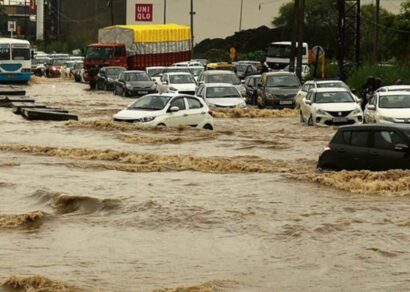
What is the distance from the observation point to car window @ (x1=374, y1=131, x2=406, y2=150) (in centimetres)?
1909

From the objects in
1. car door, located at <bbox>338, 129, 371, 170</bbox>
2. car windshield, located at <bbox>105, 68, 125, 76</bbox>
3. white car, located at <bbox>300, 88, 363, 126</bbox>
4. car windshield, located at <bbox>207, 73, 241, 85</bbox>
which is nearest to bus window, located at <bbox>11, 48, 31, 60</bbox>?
car windshield, located at <bbox>105, 68, 125, 76</bbox>

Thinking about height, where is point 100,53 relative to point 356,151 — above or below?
above

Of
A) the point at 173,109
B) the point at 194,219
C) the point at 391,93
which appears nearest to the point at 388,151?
the point at 194,219

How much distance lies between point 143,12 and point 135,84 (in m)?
53.6

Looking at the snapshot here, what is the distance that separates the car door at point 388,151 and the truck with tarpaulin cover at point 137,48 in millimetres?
43298

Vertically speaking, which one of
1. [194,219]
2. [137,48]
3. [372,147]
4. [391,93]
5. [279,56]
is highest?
[137,48]

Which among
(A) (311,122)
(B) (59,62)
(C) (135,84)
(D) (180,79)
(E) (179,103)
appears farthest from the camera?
(B) (59,62)

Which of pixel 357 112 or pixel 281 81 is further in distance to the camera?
pixel 281 81

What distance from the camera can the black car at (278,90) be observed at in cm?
4206

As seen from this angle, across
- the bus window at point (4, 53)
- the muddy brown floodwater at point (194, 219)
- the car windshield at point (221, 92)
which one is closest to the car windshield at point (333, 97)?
the muddy brown floodwater at point (194, 219)

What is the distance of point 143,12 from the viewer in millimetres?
103688

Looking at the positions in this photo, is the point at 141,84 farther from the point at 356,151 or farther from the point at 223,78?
the point at 356,151

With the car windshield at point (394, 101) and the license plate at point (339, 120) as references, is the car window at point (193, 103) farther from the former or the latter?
the car windshield at point (394, 101)

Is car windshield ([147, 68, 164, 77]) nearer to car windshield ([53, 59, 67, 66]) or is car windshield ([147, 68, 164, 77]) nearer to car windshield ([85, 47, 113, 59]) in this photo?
car windshield ([85, 47, 113, 59])
